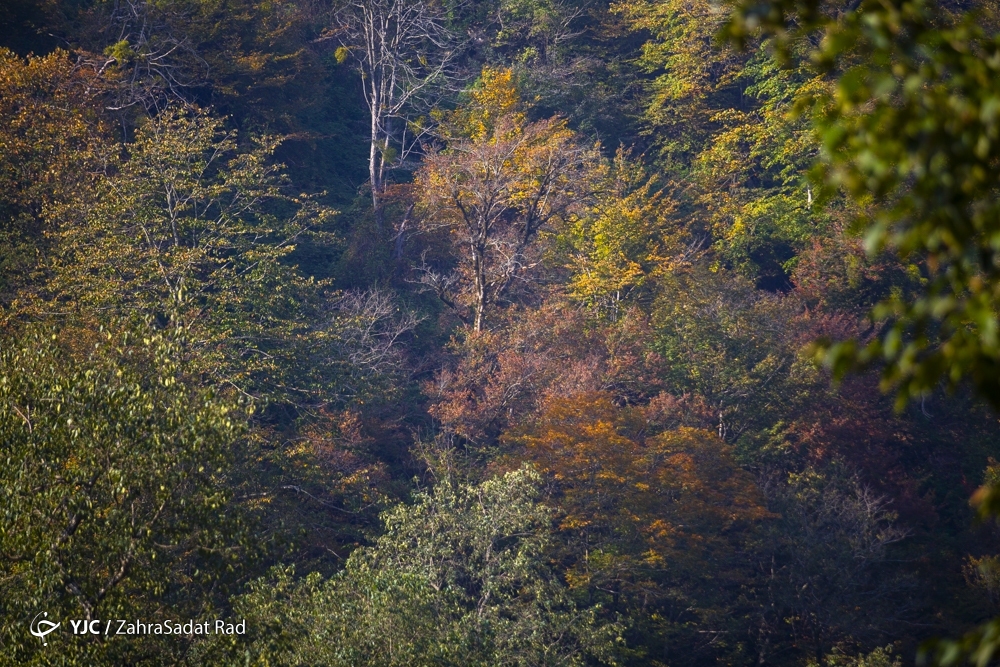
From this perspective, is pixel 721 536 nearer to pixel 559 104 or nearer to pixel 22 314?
pixel 22 314

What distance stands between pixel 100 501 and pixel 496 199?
19282 millimetres

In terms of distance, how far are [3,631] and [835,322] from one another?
78.3ft

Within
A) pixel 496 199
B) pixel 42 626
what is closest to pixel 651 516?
pixel 496 199

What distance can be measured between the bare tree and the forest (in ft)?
0.88

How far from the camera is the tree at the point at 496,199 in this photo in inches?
1063

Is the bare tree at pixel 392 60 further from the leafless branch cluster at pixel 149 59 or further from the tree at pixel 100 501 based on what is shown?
the tree at pixel 100 501

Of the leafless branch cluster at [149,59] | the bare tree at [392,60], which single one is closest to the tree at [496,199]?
the bare tree at [392,60]

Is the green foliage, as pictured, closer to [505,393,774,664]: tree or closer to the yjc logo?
[505,393,774,664]: tree

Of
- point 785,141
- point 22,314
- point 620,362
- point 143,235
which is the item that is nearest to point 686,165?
point 785,141

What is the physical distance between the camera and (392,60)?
32938mm

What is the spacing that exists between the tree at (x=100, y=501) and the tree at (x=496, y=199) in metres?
17.3

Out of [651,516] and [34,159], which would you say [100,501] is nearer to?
[651,516]

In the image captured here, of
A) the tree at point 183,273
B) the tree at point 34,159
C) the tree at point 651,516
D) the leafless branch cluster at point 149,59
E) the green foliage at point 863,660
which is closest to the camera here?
the tree at point 183,273

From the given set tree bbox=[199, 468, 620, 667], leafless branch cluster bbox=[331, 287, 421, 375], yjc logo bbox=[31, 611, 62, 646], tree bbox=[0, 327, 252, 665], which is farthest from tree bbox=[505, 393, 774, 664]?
yjc logo bbox=[31, 611, 62, 646]
